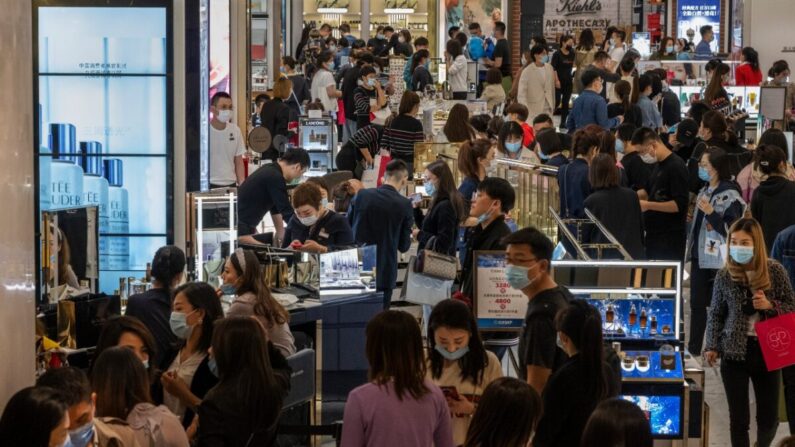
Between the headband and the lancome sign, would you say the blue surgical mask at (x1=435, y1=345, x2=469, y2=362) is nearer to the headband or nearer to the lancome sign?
the headband

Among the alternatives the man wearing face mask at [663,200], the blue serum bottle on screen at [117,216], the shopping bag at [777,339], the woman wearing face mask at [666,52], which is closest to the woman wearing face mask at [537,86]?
the woman wearing face mask at [666,52]

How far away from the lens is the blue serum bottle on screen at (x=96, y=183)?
9836 millimetres

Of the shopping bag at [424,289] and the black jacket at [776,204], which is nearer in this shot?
the shopping bag at [424,289]

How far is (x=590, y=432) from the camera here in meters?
4.25

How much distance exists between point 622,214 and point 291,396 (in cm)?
334

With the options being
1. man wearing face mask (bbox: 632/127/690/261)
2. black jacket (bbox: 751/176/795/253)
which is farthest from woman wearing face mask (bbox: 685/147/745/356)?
man wearing face mask (bbox: 632/127/690/261)

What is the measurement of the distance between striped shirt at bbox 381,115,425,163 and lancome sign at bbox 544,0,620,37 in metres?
18.0

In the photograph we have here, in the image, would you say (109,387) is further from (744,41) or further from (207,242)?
(744,41)

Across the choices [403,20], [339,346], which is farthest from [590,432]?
[403,20]

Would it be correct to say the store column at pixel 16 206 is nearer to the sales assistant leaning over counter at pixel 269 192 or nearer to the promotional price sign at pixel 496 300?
the promotional price sign at pixel 496 300

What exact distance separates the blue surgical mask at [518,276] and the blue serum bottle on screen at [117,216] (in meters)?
4.44

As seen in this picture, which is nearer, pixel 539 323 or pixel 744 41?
pixel 539 323

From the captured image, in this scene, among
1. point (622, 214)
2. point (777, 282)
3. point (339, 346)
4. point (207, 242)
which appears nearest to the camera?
point (777, 282)

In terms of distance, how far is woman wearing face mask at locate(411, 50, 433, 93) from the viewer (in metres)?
21.8
